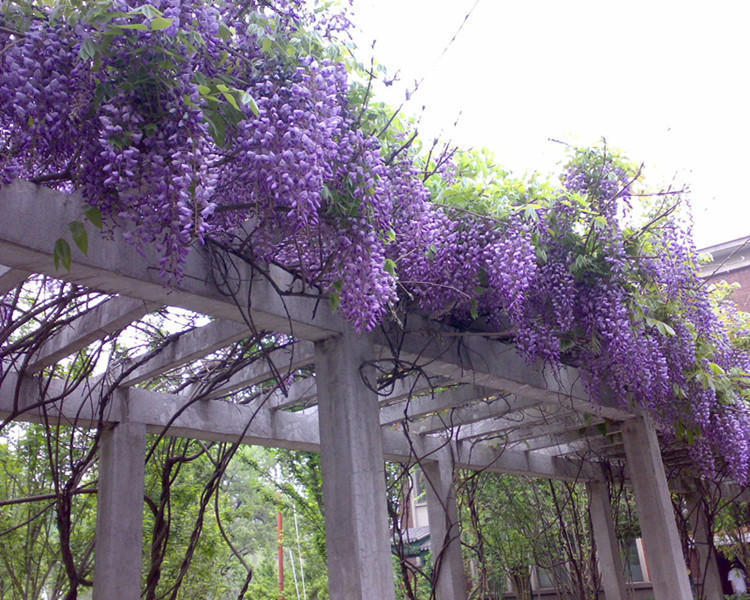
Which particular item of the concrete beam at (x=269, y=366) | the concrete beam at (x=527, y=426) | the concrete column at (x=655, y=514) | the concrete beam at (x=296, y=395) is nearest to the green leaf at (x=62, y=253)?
the concrete beam at (x=269, y=366)

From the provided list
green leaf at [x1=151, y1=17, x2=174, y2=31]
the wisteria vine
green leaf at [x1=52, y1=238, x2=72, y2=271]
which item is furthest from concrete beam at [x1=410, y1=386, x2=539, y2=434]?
green leaf at [x1=151, y1=17, x2=174, y2=31]

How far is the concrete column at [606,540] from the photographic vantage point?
6.91 meters

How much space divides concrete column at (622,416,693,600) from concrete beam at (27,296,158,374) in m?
3.71

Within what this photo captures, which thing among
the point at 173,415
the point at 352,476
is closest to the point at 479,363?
the point at 352,476

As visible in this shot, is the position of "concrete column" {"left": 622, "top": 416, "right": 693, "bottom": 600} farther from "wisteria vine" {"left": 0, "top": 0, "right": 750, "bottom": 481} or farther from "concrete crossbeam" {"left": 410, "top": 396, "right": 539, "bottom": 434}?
"wisteria vine" {"left": 0, "top": 0, "right": 750, "bottom": 481}

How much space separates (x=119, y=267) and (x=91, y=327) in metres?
1.02

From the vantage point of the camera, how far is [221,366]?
3777 millimetres

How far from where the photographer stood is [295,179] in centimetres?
195

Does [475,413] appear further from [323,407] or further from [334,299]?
[334,299]

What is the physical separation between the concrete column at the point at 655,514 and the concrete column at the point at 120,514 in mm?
3356

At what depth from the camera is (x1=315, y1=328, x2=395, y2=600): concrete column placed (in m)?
2.53

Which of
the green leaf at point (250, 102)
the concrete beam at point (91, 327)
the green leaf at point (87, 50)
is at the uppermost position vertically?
the green leaf at point (87, 50)

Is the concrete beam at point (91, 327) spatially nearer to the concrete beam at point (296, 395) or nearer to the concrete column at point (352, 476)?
the concrete column at point (352, 476)

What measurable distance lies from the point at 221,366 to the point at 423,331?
4.00 feet
